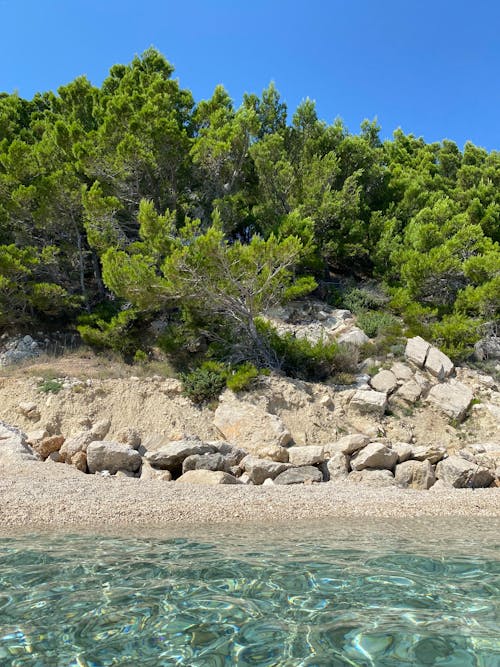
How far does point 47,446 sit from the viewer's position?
1054 cm

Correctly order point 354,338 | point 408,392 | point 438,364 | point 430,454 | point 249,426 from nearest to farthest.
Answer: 1. point 430,454
2. point 249,426
3. point 408,392
4. point 438,364
5. point 354,338

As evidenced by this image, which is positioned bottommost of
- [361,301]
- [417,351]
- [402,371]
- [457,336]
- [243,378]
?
[243,378]

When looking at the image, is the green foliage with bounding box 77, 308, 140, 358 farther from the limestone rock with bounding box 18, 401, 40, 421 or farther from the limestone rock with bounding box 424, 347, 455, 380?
the limestone rock with bounding box 424, 347, 455, 380

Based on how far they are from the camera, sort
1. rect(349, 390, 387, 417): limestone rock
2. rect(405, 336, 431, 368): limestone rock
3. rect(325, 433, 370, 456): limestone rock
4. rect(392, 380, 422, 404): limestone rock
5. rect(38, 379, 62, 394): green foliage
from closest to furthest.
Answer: rect(325, 433, 370, 456): limestone rock
rect(349, 390, 387, 417): limestone rock
rect(38, 379, 62, 394): green foliage
rect(392, 380, 422, 404): limestone rock
rect(405, 336, 431, 368): limestone rock

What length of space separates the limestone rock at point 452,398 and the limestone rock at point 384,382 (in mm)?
1089

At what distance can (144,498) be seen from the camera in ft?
24.4

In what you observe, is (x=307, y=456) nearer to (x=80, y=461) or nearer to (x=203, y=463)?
(x=203, y=463)

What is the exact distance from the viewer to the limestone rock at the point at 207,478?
887cm

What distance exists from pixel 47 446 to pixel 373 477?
717 cm

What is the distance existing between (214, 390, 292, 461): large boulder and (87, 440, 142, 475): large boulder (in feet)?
9.54

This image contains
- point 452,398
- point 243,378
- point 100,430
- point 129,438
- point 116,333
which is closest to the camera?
point 129,438

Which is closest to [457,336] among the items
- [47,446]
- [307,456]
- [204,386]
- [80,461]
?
[307,456]

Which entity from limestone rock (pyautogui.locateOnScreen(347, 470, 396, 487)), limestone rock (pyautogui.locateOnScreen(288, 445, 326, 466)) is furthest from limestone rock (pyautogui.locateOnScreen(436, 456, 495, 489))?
limestone rock (pyautogui.locateOnScreen(288, 445, 326, 466))

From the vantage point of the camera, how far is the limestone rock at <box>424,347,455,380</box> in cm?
1455
